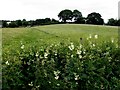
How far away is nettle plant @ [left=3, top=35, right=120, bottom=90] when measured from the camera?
7719mm

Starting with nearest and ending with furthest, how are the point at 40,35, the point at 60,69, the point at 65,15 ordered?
the point at 60,69 → the point at 40,35 → the point at 65,15

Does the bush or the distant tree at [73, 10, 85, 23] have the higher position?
the distant tree at [73, 10, 85, 23]

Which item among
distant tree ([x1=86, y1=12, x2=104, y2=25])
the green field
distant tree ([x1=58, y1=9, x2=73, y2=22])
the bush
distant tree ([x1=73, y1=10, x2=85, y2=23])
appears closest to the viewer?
the bush

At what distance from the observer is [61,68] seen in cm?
796

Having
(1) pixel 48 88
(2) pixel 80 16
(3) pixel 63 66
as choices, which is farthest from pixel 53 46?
(2) pixel 80 16

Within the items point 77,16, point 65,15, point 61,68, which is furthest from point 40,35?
point 77,16

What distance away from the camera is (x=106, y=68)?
323 inches

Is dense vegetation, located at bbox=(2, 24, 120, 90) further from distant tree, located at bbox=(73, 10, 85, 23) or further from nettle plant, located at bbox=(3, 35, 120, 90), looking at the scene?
distant tree, located at bbox=(73, 10, 85, 23)

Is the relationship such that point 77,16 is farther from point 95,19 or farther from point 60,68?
point 60,68

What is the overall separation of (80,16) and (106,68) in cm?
9176

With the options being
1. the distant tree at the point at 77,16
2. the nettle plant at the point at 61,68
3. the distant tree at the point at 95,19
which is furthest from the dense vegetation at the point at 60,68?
the distant tree at the point at 77,16

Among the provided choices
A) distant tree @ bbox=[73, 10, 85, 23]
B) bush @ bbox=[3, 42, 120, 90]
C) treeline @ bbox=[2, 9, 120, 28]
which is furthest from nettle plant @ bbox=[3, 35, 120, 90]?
distant tree @ bbox=[73, 10, 85, 23]

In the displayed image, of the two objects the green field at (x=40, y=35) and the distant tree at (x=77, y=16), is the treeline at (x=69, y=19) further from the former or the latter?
the green field at (x=40, y=35)

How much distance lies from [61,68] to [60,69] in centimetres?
4
